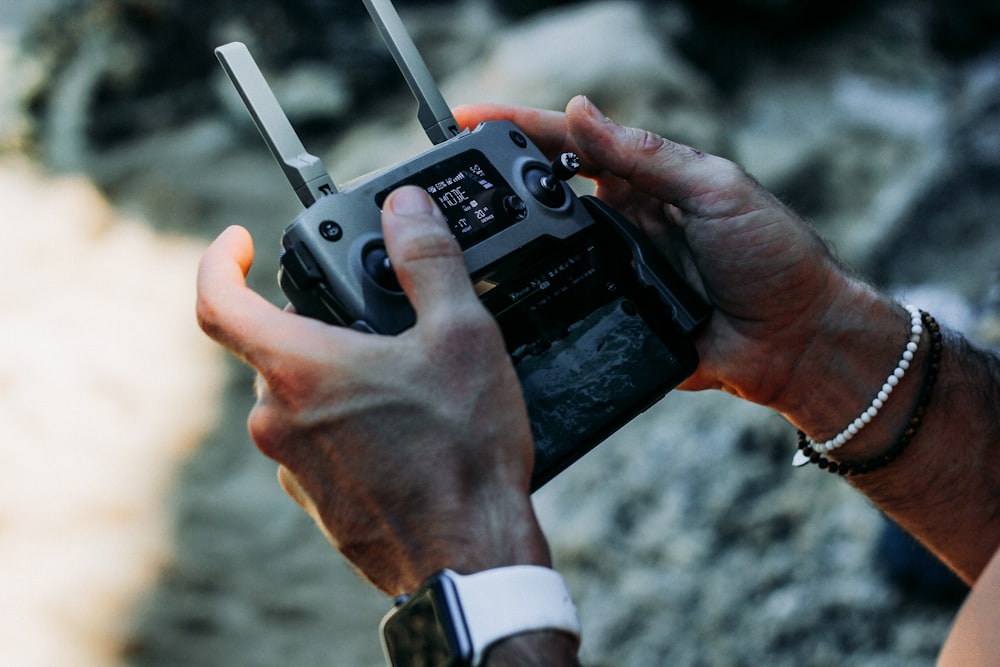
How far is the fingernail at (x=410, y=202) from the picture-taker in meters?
0.75

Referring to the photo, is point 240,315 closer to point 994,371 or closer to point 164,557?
point 994,371

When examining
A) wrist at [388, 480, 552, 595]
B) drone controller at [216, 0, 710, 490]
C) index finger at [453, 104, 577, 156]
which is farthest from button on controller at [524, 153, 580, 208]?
wrist at [388, 480, 552, 595]

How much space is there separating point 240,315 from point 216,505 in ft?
5.95

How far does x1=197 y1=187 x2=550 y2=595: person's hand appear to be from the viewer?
656 mm

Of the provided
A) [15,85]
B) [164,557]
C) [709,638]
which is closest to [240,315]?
[709,638]

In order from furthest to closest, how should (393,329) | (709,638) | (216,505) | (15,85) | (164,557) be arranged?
(15,85) → (216,505) → (164,557) → (709,638) → (393,329)

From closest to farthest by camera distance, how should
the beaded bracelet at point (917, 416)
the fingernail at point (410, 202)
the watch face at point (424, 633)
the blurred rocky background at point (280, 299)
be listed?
the watch face at point (424, 633) < the fingernail at point (410, 202) < the beaded bracelet at point (917, 416) < the blurred rocky background at point (280, 299)

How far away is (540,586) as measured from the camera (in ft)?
2.11

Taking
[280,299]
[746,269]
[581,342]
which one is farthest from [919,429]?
[280,299]

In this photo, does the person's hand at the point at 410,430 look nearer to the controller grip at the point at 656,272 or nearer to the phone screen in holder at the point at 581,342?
the phone screen in holder at the point at 581,342

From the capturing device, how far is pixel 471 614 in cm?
62

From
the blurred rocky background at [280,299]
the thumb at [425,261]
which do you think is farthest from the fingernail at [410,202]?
the blurred rocky background at [280,299]

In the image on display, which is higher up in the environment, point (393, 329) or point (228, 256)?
point (228, 256)

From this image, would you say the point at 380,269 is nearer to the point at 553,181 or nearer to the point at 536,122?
the point at 553,181
